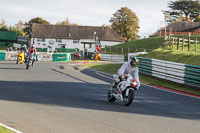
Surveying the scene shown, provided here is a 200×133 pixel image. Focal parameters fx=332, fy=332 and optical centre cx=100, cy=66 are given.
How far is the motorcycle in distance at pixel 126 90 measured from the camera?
36.2ft

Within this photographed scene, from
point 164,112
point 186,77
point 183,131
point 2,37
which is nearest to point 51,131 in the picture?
point 183,131

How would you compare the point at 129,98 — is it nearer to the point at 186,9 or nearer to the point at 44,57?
the point at 44,57

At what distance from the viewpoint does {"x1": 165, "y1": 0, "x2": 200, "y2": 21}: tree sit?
103 meters

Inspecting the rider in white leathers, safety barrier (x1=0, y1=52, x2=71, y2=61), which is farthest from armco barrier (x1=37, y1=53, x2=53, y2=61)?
the rider in white leathers

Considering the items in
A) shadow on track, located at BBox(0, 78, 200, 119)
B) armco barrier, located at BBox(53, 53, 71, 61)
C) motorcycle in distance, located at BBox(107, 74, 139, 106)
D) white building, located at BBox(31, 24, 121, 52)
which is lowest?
shadow on track, located at BBox(0, 78, 200, 119)

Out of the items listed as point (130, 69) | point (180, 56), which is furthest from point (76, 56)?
point (130, 69)

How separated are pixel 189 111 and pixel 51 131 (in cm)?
564

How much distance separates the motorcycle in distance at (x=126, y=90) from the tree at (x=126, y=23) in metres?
92.0

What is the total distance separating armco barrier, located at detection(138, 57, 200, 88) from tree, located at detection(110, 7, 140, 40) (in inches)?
3079

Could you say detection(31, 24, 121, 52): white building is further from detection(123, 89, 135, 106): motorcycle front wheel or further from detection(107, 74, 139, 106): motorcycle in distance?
detection(123, 89, 135, 106): motorcycle front wheel

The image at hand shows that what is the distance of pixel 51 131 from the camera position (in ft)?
23.8

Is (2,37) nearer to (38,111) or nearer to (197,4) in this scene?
(197,4)

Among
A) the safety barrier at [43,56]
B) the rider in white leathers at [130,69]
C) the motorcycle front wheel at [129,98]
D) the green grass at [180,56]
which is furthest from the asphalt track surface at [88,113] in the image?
the safety barrier at [43,56]

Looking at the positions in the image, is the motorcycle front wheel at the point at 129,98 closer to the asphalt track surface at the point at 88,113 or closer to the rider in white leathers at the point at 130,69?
the asphalt track surface at the point at 88,113
